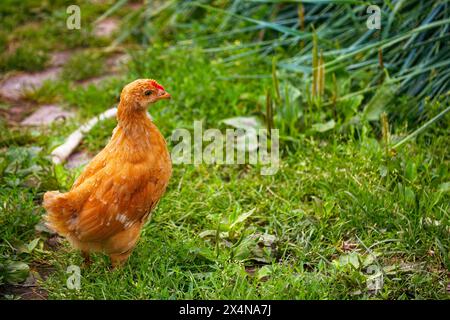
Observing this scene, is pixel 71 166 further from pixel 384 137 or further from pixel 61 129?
pixel 384 137

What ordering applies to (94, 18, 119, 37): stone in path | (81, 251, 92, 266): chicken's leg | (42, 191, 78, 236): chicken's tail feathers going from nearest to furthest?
(42, 191, 78, 236): chicken's tail feathers
(81, 251, 92, 266): chicken's leg
(94, 18, 119, 37): stone in path

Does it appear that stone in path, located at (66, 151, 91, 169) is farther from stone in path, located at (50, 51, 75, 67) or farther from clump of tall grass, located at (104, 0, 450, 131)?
stone in path, located at (50, 51, 75, 67)

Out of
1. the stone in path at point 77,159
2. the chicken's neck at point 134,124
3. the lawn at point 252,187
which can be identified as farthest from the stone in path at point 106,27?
the chicken's neck at point 134,124

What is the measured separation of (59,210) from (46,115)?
6.57 ft

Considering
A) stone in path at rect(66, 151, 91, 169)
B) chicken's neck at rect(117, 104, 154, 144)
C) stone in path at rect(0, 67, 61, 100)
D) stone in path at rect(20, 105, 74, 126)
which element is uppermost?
chicken's neck at rect(117, 104, 154, 144)

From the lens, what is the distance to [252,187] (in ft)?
11.8

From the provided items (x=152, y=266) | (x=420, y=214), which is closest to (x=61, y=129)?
(x=152, y=266)

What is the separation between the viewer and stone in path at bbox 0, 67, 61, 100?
4.82m

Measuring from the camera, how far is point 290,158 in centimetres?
378

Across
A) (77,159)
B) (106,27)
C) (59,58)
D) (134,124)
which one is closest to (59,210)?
(134,124)

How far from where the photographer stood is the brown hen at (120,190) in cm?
271

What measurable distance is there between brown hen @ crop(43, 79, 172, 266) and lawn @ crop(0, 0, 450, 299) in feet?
0.61

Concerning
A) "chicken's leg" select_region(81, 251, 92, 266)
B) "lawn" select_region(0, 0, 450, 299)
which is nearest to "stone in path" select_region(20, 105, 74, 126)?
"lawn" select_region(0, 0, 450, 299)

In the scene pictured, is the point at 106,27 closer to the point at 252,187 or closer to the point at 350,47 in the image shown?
the point at 350,47
